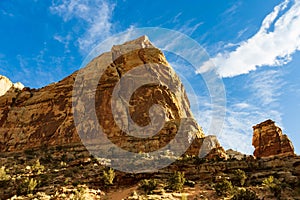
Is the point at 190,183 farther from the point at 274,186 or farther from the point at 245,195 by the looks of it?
the point at 274,186

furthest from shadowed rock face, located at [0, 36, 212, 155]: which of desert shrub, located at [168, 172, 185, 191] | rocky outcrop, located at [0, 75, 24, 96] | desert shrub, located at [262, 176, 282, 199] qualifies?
desert shrub, located at [262, 176, 282, 199]

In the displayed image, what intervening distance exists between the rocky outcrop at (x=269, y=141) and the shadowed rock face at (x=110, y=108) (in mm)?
14366

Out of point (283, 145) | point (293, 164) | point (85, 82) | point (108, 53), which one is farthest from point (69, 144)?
point (283, 145)

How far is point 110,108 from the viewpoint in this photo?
51469 mm

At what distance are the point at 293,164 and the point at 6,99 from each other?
5691 centimetres

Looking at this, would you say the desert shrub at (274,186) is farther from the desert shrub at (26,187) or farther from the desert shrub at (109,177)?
the desert shrub at (26,187)

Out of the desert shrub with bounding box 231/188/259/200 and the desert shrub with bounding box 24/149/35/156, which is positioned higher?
the desert shrub with bounding box 24/149/35/156

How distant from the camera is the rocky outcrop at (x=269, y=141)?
173ft

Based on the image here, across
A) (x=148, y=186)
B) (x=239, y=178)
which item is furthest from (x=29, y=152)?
(x=239, y=178)

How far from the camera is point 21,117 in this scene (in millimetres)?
57031

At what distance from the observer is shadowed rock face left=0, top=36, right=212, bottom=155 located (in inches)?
1886

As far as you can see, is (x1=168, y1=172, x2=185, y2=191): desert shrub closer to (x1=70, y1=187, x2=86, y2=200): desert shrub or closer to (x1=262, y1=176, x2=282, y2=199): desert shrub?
(x1=262, y1=176, x2=282, y2=199): desert shrub

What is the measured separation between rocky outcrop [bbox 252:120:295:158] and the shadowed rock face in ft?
47.1

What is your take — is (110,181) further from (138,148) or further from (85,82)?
(85,82)
